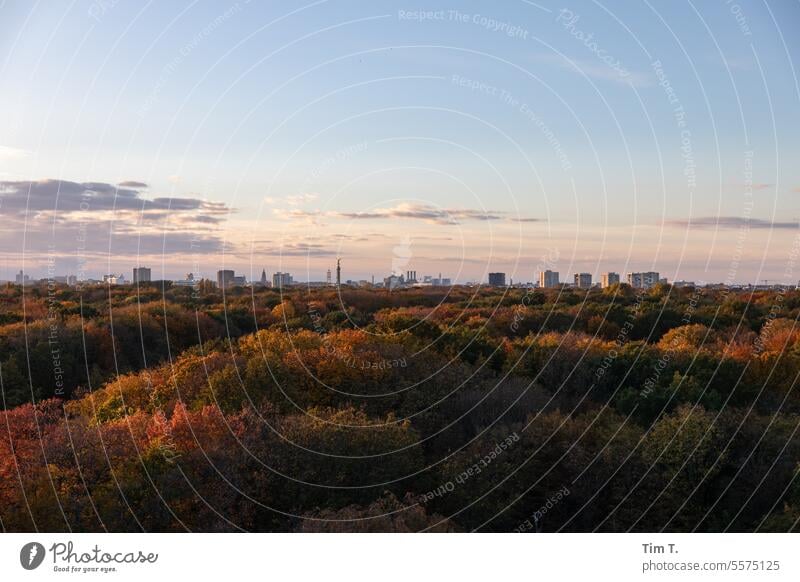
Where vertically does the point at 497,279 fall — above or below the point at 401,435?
above

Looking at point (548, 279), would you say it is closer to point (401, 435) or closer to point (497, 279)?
point (497, 279)

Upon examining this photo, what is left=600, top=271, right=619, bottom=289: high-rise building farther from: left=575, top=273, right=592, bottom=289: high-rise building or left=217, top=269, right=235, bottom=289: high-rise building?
left=217, top=269, right=235, bottom=289: high-rise building

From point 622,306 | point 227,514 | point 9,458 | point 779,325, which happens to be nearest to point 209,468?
point 227,514

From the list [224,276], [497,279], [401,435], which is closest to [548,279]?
[497,279]

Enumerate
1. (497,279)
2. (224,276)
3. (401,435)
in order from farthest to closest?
(497,279) < (224,276) < (401,435)

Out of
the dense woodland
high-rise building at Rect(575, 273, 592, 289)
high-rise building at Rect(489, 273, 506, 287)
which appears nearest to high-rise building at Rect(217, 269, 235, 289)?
the dense woodland
